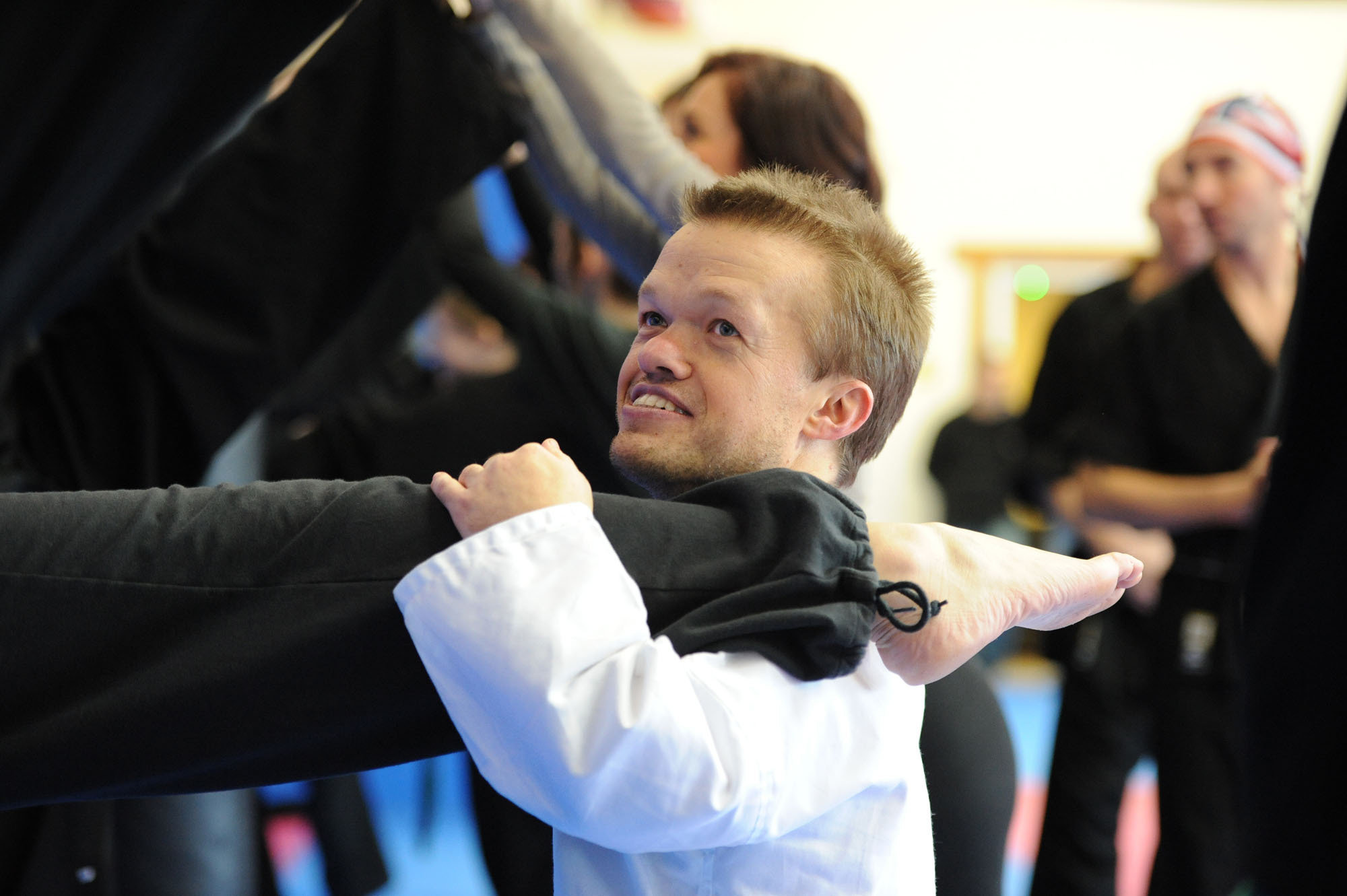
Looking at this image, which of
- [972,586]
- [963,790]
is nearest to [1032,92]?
[963,790]

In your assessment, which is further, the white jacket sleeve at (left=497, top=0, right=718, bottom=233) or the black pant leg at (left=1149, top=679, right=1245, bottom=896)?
the black pant leg at (left=1149, top=679, right=1245, bottom=896)

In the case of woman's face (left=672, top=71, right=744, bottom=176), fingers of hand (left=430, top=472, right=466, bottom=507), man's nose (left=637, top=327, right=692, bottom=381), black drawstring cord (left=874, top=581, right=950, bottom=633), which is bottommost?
black drawstring cord (left=874, top=581, right=950, bottom=633)

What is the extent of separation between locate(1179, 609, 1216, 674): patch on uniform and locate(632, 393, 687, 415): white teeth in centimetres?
153

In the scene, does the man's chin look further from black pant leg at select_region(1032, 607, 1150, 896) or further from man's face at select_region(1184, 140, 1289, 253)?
man's face at select_region(1184, 140, 1289, 253)

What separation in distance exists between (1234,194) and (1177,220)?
37 cm

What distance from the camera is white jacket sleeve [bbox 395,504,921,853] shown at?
2.31 feet

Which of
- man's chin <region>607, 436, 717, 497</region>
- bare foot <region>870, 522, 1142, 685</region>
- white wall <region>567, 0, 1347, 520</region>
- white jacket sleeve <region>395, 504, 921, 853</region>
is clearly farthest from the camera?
white wall <region>567, 0, 1347, 520</region>

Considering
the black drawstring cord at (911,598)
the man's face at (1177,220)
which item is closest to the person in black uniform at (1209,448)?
the man's face at (1177,220)

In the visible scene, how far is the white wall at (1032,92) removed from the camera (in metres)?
7.38

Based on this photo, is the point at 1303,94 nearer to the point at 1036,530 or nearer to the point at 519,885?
the point at 1036,530

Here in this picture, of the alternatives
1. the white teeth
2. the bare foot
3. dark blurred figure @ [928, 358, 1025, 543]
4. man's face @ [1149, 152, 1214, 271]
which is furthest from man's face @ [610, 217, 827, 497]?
dark blurred figure @ [928, 358, 1025, 543]

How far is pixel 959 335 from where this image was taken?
7.52 meters

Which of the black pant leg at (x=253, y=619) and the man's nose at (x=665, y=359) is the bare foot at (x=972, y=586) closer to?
the black pant leg at (x=253, y=619)

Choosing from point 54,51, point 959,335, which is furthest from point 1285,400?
point 959,335
